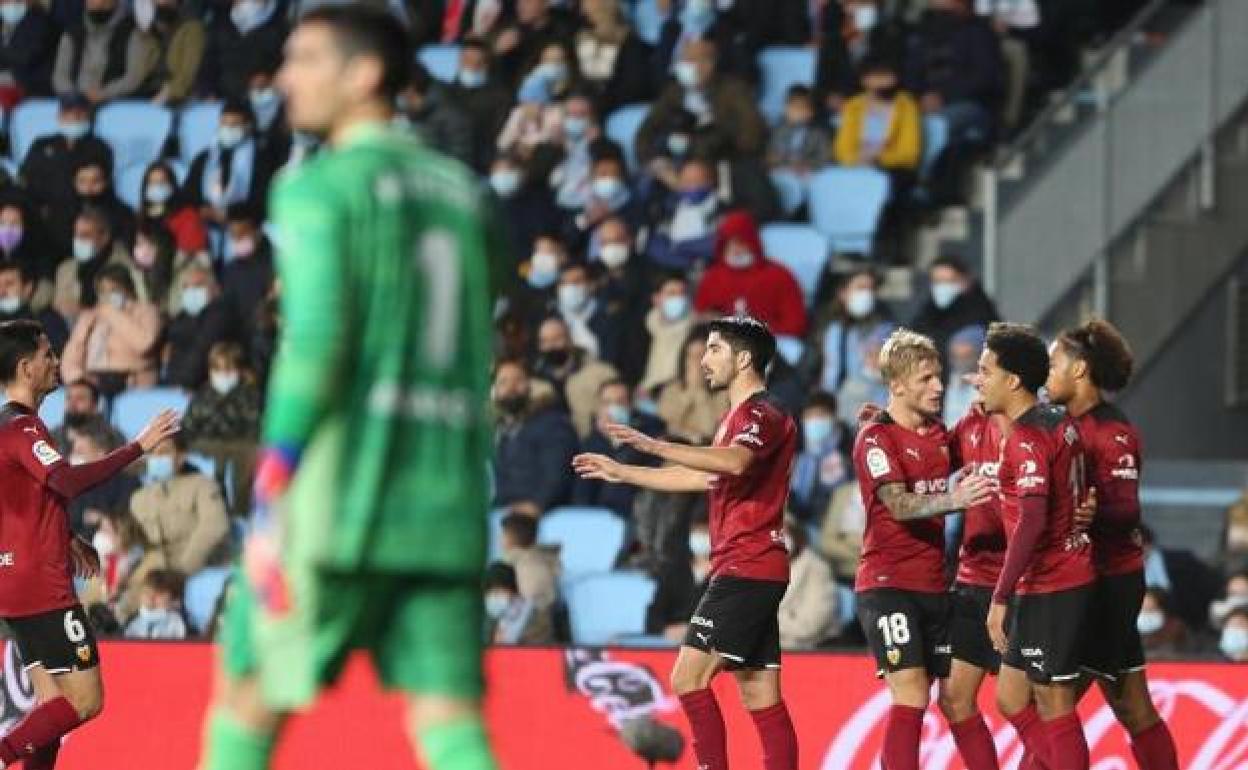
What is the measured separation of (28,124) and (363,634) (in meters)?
15.1

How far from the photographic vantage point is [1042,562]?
35.2 feet

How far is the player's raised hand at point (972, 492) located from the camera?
408 inches

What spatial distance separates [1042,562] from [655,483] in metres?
1.57

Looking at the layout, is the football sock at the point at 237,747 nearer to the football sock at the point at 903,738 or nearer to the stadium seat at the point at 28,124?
the football sock at the point at 903,738

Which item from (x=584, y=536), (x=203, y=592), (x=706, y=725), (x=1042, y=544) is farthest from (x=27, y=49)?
(x=1042, y=544)

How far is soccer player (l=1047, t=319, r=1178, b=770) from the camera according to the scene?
10898 millimetres

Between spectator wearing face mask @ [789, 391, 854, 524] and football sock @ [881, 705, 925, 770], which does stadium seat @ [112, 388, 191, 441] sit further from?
football sock @ [881, 705, 925, 770]

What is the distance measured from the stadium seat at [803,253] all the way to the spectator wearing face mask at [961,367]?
1842 mm

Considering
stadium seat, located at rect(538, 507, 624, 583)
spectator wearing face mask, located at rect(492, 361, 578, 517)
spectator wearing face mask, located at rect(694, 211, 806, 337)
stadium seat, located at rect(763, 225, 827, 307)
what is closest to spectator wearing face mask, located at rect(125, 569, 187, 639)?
spectator wearing face mask, located at rect(492, 361, 578, 517)

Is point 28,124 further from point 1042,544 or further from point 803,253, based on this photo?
point 1042,544

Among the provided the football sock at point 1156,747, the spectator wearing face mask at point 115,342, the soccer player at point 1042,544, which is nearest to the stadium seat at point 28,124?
the spectator wearing face mask at point 115,342

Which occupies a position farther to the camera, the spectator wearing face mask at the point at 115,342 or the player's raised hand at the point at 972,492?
the spectator wearing face mask at the point at 115,342

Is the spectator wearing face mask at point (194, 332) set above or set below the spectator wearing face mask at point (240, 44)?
below

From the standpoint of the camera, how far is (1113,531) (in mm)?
11016
